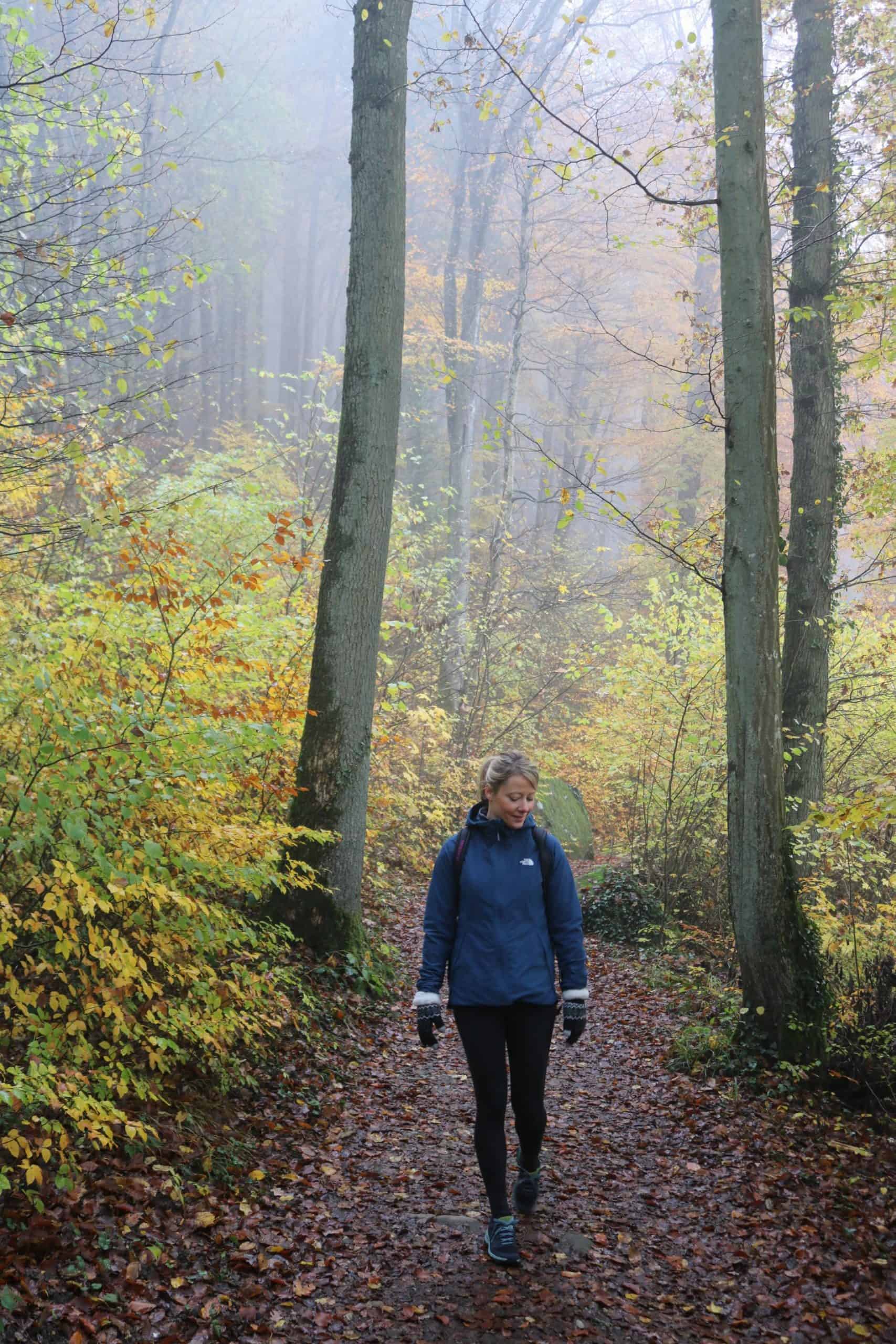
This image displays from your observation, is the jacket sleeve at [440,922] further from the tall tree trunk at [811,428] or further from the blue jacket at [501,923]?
the tall tree trunk at [811,428]

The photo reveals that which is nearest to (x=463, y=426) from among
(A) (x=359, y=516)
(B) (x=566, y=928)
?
(A) (x=359, y=516)

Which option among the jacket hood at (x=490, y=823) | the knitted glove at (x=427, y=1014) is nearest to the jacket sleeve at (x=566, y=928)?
the jacket hood at (x=490, y=823)

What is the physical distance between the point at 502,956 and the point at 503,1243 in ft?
3.83

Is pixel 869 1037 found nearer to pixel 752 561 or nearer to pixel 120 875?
pixel 752 561

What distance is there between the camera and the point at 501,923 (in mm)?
3898

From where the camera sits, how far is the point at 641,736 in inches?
445

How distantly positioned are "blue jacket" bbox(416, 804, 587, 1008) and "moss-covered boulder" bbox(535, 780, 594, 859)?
10215 millimetres

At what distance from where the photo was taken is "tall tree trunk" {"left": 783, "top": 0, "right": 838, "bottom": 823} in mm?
8328

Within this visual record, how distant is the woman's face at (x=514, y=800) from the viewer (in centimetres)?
394

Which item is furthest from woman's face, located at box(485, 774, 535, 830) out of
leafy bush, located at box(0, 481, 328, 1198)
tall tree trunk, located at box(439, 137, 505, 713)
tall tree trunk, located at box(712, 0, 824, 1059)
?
tall tree trunk, located at box(439, 137, 505, 713)

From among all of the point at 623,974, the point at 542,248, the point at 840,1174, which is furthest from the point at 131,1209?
the point at 542,248

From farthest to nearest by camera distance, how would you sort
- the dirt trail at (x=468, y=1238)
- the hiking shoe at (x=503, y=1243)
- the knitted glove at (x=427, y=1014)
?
the knitted glove at (x=427, y=1014) < the hiking shoe at (x=503, y=1243) < the dirt trail at (x=468, y=1238)

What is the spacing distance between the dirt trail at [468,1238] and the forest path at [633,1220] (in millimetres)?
10

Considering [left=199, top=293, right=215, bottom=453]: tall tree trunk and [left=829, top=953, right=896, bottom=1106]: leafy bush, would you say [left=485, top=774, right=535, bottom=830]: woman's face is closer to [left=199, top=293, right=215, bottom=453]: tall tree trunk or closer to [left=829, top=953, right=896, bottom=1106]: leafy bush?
[left=829, top=953, right=896, bottom=1106]: leafy bush
